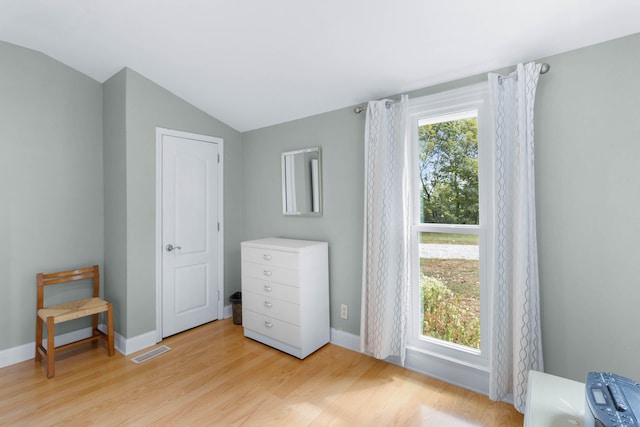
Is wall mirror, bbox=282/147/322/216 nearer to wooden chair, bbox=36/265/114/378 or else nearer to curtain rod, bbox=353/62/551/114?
curtain rod, bbox=353/62/551/114

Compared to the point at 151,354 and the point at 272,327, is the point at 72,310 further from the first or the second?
the point at 272,327

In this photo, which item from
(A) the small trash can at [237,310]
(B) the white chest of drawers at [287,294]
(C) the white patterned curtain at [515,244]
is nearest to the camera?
(C) the white patterned curtain at [515,244]

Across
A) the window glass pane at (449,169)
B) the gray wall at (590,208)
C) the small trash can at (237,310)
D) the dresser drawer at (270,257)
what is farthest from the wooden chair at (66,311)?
the gray wall at (590,208)

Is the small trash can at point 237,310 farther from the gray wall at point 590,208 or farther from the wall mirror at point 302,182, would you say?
the gray wall at point 590,208

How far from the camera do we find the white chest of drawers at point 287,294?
8.39 feet

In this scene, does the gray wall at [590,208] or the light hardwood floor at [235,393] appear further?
the light hardwood floor at [235,393]

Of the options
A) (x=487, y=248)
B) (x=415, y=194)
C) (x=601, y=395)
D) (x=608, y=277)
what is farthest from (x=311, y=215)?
(x=601, y=395)

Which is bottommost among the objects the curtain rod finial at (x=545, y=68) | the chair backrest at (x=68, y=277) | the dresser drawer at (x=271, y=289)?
the dresser drawer at (x=271, y=289)

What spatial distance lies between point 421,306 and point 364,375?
26.7 inches

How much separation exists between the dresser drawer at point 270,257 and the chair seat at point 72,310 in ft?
4.03

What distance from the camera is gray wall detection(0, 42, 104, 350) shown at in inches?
98.0

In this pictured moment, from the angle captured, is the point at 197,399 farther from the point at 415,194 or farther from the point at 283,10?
the point at 283,10

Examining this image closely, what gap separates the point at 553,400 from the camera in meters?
1.04

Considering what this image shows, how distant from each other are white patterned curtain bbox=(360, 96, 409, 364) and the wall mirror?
2.15ft
